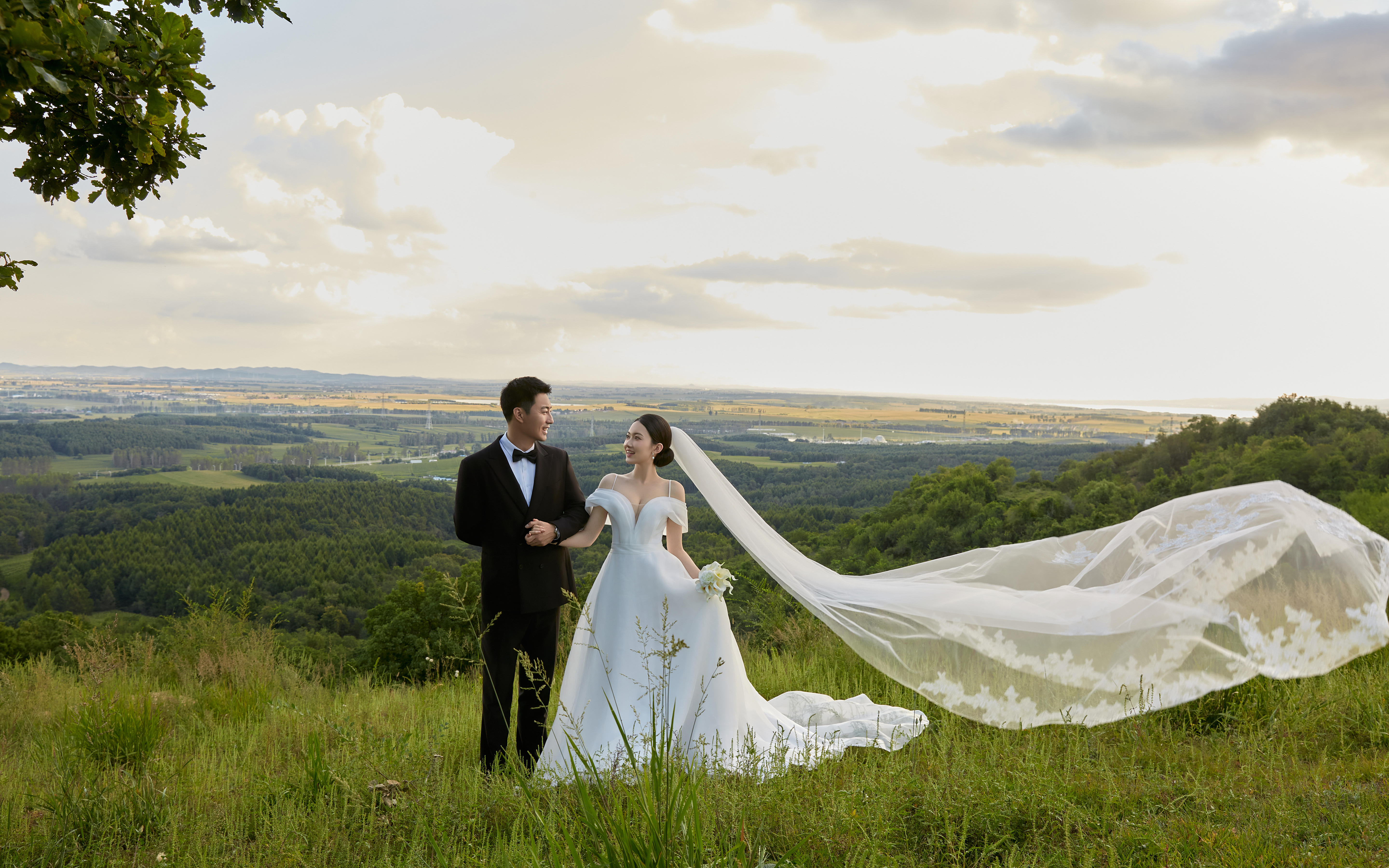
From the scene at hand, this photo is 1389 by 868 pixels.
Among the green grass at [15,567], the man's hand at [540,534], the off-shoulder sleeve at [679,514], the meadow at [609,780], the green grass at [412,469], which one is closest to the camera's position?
the meadow at [609,780]

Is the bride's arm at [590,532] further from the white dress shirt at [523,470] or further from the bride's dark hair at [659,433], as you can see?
the bride's dark hair at [659,433]

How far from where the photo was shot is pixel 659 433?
5.20 meters

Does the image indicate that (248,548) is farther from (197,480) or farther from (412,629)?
(412,629)

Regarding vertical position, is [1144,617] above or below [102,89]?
below

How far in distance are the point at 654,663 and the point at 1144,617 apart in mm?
3397

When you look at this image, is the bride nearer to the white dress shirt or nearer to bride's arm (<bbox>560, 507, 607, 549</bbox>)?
bride's arm (<bbox>560, 507, 607, 549</bbox>)

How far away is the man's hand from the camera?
4512 millimetres

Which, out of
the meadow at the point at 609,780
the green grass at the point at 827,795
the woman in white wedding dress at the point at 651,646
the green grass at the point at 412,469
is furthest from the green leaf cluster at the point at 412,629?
the green grass at the point at 412,469

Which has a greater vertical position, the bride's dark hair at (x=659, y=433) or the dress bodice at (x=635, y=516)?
the bride's dark hair at (x=659, y=433)

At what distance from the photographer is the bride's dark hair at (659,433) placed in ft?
17.0

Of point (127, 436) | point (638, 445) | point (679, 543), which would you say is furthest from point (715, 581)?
point (127, 436)

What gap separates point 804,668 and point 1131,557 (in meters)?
2.87

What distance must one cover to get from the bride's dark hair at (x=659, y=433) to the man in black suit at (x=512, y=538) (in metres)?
0.65

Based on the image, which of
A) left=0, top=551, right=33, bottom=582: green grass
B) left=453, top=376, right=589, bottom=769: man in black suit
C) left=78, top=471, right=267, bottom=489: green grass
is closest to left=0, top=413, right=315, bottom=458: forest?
left=78, top=471, right=267, bottom=489: green grass
